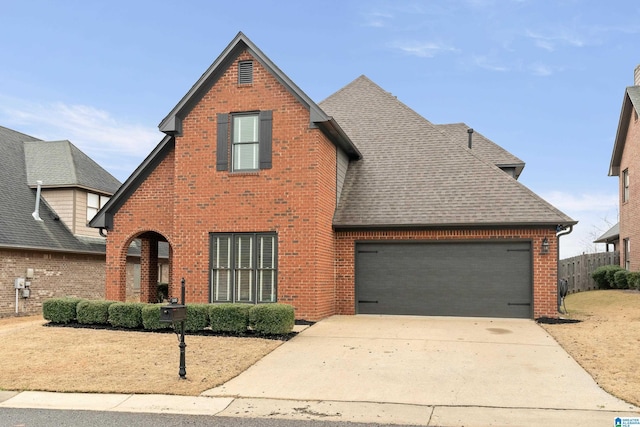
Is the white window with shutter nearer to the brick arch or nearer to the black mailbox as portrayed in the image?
the brick arch

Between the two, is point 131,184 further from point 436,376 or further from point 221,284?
point 436,376

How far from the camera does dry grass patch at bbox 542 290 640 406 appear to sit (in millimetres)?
9688

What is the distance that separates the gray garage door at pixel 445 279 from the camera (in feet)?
56.1

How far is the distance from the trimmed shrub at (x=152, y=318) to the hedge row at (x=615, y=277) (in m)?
18.9

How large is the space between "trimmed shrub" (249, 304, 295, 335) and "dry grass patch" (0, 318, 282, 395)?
0.40 m

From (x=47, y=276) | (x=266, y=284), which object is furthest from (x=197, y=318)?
(x=47, y=276)

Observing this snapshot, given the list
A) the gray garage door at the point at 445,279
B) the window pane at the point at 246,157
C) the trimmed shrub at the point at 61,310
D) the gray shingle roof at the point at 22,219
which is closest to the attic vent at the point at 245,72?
the window pane at the point at 246,157

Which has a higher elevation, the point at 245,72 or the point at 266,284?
the point at 245,72

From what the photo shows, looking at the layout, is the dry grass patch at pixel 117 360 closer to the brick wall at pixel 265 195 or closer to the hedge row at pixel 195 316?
the hedge row at pixel 195 316

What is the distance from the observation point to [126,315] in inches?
580

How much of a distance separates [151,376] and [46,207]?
55.9 feet

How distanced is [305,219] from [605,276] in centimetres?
1773

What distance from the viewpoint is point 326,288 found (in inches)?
674

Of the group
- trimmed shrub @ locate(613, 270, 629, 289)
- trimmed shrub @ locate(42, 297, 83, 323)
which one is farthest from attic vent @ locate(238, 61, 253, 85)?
A: trimmed shrub @ locate(613, 270, 629, 289)
